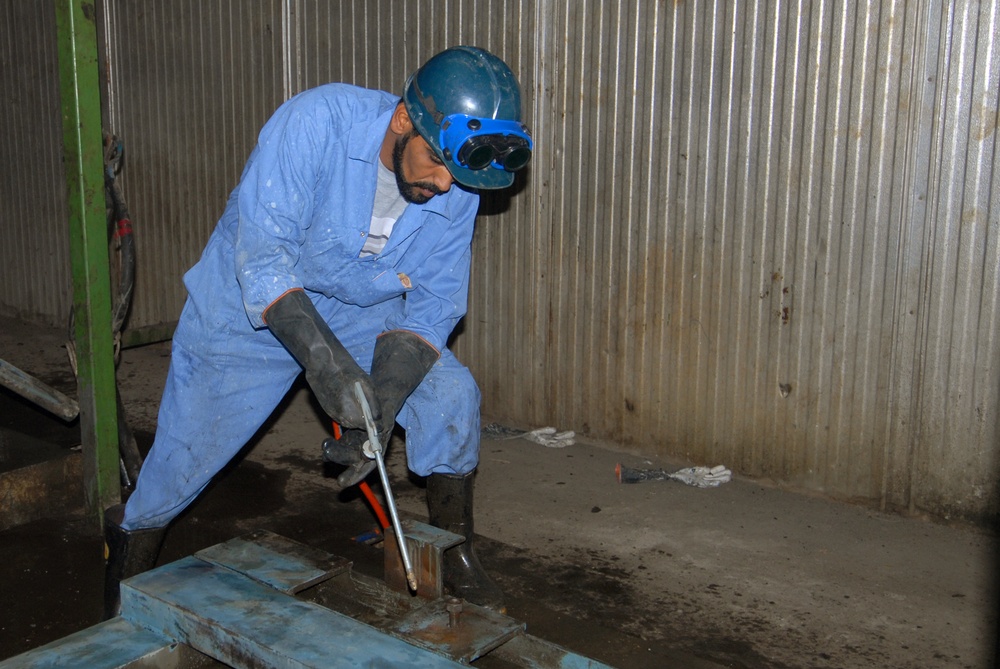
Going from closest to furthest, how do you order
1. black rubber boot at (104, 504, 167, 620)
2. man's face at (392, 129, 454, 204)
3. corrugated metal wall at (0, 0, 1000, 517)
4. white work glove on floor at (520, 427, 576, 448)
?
man's face at (392, 129, 454, 204) → black rubber boot at (104, 504, 167, 620) → corrugated metal wall at (0, 0, 1000, 517) → white work glove on floor at (520, 427, 576, 448)

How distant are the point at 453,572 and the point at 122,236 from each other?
2221mm

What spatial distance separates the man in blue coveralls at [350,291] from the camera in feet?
7.53

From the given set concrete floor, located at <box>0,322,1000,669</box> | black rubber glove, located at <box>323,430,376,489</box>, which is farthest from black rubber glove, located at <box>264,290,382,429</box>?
concrete floor, located at <box>0,322,1000,669</box>

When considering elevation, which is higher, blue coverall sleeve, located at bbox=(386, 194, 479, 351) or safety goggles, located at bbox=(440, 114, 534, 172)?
safety goggles, located at bbox=(440, 114, 534, 172)

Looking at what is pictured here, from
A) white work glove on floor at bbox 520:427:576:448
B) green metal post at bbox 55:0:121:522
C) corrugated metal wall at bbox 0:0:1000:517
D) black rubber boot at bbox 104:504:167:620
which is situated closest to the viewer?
black rubber boot at bbox 104:504:167:620

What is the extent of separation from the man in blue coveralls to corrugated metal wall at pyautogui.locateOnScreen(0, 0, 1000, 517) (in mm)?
1527

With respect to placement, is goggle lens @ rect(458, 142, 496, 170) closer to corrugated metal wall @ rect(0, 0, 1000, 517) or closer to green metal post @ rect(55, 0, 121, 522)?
green metal post @ rect(55, 0, 121, 522)

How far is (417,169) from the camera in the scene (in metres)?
2.47

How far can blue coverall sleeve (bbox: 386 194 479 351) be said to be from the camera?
2730 millimetres

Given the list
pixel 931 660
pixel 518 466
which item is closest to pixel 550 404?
pixel 518 466

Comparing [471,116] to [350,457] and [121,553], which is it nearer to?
[350,457]

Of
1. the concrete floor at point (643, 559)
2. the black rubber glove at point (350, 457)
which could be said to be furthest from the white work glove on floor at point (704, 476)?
the black rubber glove at point (350, 457)

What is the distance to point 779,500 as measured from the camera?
3838 mm

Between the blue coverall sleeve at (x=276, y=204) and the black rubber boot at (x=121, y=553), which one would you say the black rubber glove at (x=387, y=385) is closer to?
the blue coverall sleeve at (x=276, y=204)
